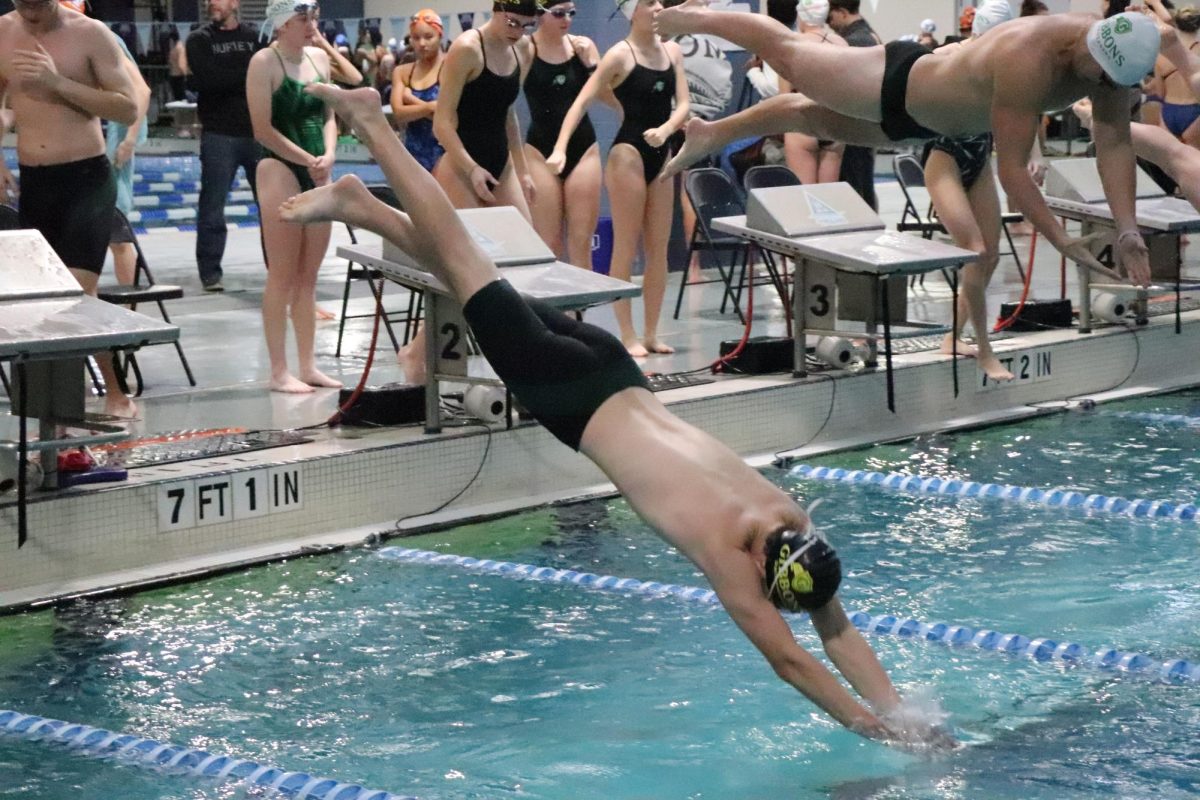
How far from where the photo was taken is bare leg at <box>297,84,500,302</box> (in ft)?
13.8

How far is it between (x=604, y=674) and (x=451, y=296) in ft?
6.65

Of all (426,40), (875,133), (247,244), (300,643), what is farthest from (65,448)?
(247,244)

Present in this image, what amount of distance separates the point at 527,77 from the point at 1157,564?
3.68 meters

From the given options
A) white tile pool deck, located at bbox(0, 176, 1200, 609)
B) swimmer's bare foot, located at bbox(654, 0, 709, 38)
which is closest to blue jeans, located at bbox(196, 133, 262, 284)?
white tile pool deck, located at bbox(0, 176, 1200, 609)

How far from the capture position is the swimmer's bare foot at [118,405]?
6.41 m

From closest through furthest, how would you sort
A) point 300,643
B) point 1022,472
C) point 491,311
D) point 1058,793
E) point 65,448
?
1. point 1058,793
2. point 491,311
3. point 300,643
4. point 65,448
5. point 1022,472

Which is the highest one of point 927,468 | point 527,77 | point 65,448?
point 527,77

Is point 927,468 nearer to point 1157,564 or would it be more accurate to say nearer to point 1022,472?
point 1022,472

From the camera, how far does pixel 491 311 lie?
13.3 ft

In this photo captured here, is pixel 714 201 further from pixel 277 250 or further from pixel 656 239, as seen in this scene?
pixel 277 250

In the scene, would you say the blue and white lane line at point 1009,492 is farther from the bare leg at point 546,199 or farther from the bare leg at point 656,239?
the bare leg at point 546,199

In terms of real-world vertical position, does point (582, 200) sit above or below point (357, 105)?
below

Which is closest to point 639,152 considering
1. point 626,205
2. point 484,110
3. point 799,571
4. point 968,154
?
A: point 626,205

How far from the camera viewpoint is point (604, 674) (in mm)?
4352
